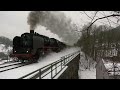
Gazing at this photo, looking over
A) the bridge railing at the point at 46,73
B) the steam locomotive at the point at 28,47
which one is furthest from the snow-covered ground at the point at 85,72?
the bridge railing at the point at 46,73

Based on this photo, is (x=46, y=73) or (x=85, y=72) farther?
(x=85, y=72)

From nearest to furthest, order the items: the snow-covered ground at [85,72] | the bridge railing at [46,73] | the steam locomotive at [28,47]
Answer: the bridge railing at [46,73], the steam locomotive at [28,47], the snow-covered ground at [85,72]

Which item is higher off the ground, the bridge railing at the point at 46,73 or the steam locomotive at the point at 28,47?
the steam locomotive at the point at 28,47

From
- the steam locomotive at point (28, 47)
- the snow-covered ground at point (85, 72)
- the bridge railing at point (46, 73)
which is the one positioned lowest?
the snow-covered ground at point (85, 72)

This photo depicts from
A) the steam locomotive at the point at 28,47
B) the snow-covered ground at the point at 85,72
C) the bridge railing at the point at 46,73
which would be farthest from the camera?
the snow-covered ground at the point at 85,72

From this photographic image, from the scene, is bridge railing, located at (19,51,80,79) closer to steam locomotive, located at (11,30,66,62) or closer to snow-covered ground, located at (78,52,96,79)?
steam locomotive, located at (11,30,66,62)

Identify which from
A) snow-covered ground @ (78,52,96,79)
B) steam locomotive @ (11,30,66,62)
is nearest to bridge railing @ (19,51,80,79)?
steam locomotive @ (11,30,66,62)

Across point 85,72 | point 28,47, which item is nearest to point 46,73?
point 28,47

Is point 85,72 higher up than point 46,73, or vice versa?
point 46,73

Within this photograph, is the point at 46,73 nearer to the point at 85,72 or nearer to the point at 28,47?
the point at 28,47

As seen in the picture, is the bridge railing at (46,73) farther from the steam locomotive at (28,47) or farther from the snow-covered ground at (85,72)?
the snow-covered ground at (85,72)
